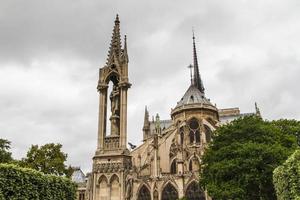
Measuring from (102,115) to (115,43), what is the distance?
732 centimetres

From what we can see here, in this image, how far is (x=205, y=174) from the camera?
31.5m

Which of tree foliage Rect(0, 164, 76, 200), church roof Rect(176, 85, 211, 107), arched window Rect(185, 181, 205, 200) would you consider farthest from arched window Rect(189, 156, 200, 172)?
tree foliage Rect(0, 164, 76, 200)

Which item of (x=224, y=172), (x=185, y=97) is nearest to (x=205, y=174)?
(x=224, y=172)

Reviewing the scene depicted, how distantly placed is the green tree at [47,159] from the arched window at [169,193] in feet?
85.0

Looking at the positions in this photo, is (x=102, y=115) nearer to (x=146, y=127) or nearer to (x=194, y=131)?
(x=194, y=131)

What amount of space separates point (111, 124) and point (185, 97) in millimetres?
44149

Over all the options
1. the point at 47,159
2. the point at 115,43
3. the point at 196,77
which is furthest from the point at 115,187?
the point at 196,77

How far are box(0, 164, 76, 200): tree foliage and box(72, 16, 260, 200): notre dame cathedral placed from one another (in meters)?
10.4

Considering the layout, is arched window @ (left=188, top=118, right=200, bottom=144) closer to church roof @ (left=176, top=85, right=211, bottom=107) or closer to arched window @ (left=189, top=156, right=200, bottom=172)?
church roof @ (left=176, top=85, right=211, bottom=107)

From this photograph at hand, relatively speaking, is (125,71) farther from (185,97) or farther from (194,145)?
(185,97)

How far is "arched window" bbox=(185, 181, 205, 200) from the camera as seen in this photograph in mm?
55469

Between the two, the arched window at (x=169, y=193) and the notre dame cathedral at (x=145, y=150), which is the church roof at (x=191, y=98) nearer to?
the notre dame cathedral at (x=145, y=150)

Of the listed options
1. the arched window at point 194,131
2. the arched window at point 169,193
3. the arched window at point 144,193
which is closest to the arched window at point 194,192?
the arched window at point 169,193

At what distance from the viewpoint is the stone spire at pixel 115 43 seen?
114 feet
